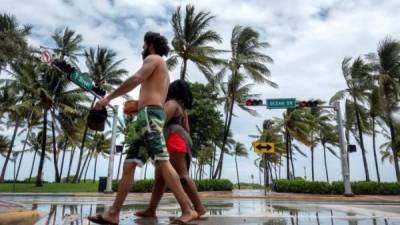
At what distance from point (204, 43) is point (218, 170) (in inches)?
381

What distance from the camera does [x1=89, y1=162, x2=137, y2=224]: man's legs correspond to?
3.24 metres

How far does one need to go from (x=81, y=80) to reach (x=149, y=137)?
11540mm

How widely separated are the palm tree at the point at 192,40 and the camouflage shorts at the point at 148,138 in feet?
74.9

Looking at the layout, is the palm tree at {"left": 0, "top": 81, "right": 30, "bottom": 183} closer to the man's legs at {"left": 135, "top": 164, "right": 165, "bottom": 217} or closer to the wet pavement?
the wet pavement

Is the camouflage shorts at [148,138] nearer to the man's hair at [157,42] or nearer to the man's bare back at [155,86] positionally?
the man's bare back at [155,86]

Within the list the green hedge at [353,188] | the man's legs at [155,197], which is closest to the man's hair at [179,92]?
the man's legs at [155,197]

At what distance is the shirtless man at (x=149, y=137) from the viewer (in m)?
3.31

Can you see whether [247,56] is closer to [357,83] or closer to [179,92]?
[357,83]

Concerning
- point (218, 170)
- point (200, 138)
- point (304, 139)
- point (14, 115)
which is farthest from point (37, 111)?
point (304, 139)

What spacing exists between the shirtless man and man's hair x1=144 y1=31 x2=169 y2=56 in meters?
0.19

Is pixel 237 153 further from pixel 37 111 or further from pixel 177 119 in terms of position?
pixel 177 119

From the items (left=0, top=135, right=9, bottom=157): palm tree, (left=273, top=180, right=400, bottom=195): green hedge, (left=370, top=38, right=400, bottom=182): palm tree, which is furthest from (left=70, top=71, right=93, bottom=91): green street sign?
(left=0, top=135, right=9, bottom=157): palm tree

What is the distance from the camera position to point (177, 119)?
4.11 meters

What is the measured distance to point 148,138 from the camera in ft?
10.9
